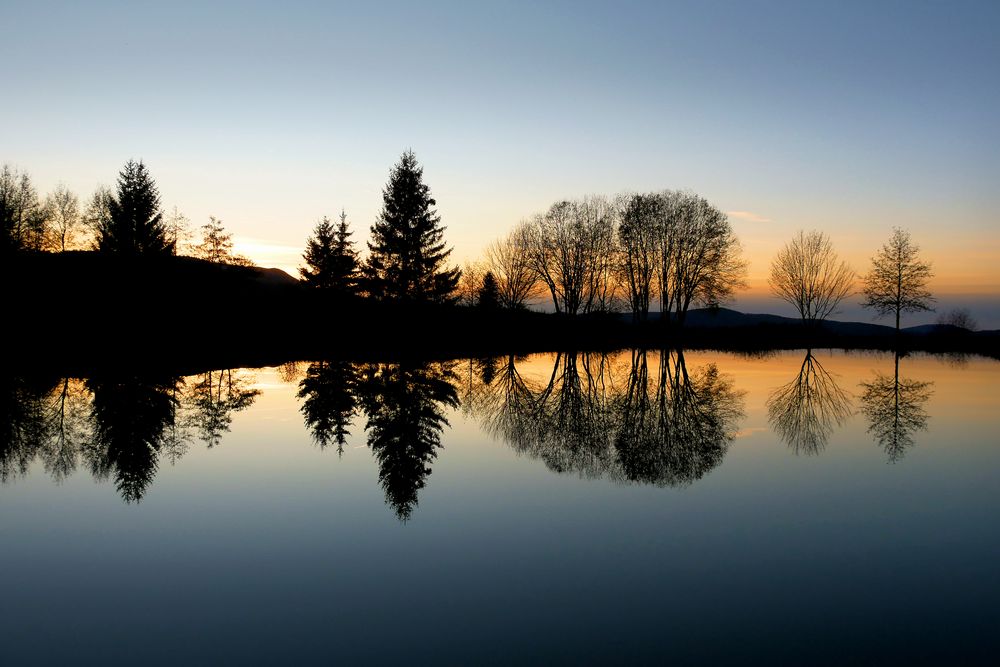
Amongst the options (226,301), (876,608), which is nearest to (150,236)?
(226,301)

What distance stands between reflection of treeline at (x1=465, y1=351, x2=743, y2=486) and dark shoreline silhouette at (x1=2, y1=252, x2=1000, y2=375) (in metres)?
12.6

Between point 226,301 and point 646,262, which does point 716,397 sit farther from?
point 646,262

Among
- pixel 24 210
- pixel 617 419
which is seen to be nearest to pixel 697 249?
pixel 617 419

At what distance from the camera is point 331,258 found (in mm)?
69250

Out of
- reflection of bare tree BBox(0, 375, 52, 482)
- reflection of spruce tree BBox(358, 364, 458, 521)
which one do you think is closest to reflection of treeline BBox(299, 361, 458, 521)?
reflection of spruce tree BBox(358, 364, 458, 521)

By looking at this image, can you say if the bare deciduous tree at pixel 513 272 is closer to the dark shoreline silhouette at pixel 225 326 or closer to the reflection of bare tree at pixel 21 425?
the dark shoreline silhouette at pixel 225 326

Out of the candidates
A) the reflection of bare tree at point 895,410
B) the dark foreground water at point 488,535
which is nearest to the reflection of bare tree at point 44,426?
the dark foreground water at point 488,535

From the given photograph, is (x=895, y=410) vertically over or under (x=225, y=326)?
under

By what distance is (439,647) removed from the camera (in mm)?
5520

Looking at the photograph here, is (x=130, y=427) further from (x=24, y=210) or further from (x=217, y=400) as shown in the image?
(x=24, y=210)

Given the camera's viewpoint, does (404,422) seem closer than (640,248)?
Yes

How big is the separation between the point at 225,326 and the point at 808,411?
36905mm

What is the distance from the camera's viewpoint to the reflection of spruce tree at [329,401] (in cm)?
1528

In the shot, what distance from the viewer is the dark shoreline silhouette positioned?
113 feet
